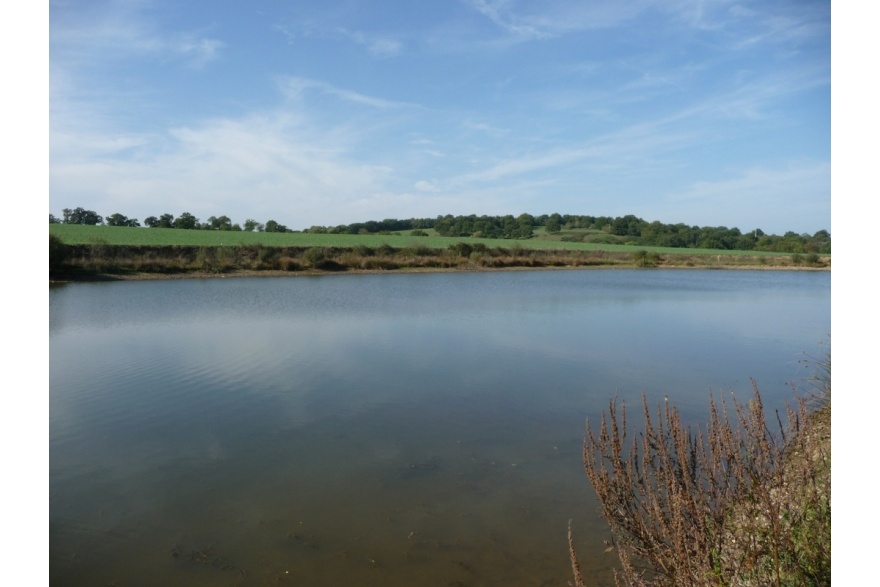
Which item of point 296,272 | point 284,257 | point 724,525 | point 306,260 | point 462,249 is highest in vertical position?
point 462,249

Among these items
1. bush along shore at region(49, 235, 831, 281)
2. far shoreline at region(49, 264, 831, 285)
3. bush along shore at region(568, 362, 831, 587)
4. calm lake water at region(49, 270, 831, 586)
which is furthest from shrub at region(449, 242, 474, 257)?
bush along shore at region(568, 362, 831, 587)

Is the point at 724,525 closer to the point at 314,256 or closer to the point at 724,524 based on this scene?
the point at 724,524

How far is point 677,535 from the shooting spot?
247 centimetres

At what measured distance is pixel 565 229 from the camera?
75500mm

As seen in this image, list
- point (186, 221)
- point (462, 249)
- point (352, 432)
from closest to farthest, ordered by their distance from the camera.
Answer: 1. point (352, 432)
2. point (462, 249)
3. point (186, 221)

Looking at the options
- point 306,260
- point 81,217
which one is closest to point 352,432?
point 306,260

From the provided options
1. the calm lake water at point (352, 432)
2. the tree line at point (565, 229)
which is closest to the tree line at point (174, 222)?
the tree line at point (565, 229)

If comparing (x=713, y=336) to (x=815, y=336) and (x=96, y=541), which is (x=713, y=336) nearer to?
(x=815, y=336)

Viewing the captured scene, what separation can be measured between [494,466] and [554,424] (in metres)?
1.59

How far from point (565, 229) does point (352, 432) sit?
7139 centimetres

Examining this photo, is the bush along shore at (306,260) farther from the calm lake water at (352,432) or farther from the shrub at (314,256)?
the calm lake water at (352,432)

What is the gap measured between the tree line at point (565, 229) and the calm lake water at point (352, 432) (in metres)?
46.5

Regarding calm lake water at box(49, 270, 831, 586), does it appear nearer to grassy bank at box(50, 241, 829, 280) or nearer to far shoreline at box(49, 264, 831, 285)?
far shoreline at box(49, 264, 831, 285)

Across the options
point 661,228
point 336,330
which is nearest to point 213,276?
point 336,330
